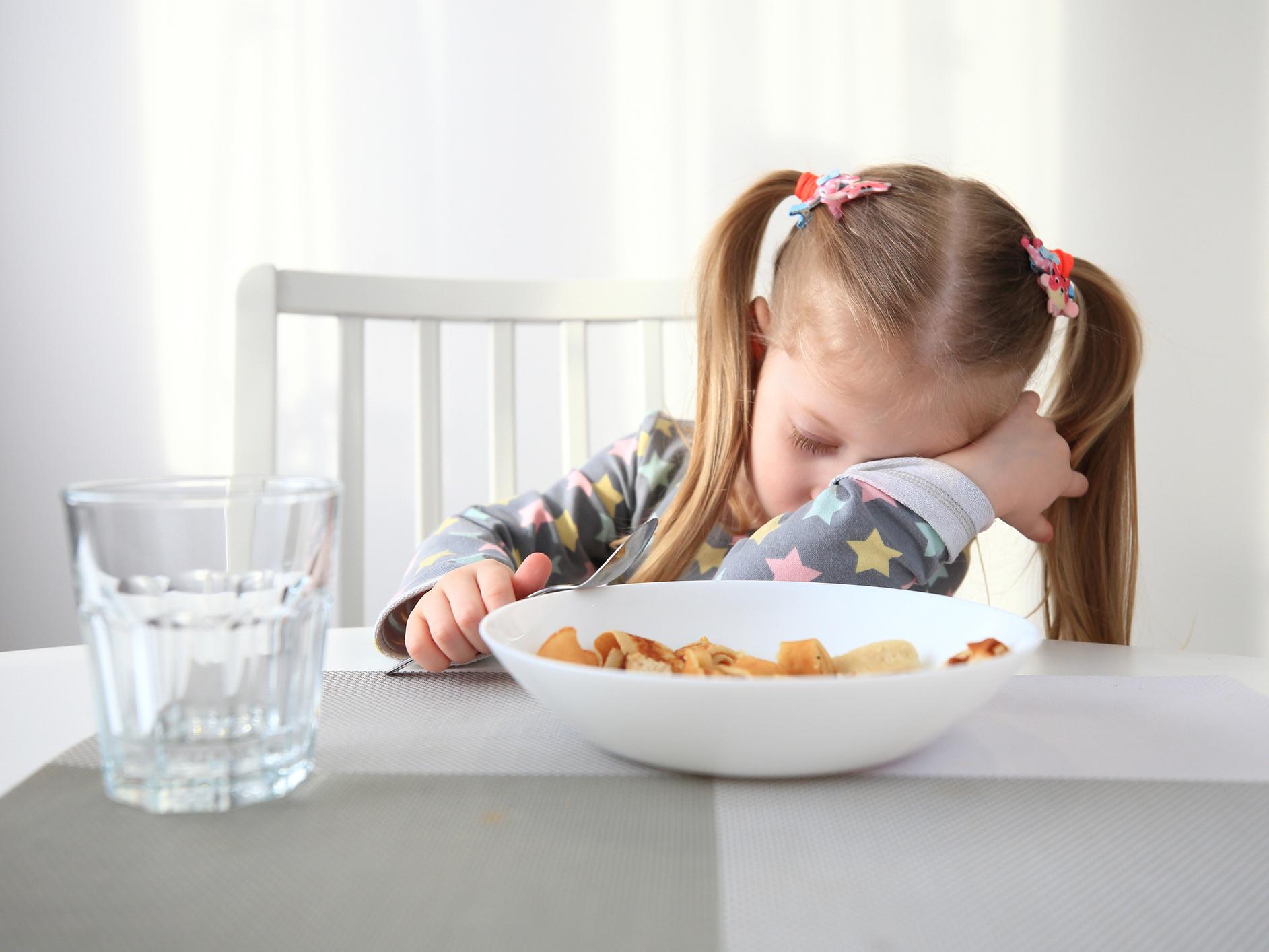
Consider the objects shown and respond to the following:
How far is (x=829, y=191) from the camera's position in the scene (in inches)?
33.9

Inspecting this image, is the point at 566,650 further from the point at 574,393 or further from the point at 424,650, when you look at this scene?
the point at 574,393

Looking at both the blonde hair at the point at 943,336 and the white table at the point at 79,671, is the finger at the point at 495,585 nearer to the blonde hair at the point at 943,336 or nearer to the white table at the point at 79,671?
the white table at the point at 79,671

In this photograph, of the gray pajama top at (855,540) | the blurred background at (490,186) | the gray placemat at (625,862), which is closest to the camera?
the gray placemat at (625,862)

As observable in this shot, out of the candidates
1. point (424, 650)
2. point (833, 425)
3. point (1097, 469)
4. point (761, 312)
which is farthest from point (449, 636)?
point (1097, 469)

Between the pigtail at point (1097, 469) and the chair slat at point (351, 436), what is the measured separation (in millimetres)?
624

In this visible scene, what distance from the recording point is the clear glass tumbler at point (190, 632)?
1.12ft

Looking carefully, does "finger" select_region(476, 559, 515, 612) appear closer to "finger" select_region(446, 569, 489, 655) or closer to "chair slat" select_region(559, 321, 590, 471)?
"finger" select_region(446, 569, 489, 655)

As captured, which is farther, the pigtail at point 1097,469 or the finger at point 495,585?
the pigtail at point 1097,469

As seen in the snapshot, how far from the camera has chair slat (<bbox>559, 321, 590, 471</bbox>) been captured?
1.06 metres

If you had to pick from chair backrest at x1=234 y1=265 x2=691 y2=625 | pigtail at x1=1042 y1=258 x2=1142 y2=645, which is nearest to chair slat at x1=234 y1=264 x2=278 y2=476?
chair backrest at x1=234 y1=265 x2=691 y2=625

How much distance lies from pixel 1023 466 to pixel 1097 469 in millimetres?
165

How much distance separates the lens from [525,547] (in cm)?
97

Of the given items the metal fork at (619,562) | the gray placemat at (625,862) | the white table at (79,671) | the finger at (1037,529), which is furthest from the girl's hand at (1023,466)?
the gray placemat at (625,862)

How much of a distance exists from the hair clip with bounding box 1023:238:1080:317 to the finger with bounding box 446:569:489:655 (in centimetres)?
48
